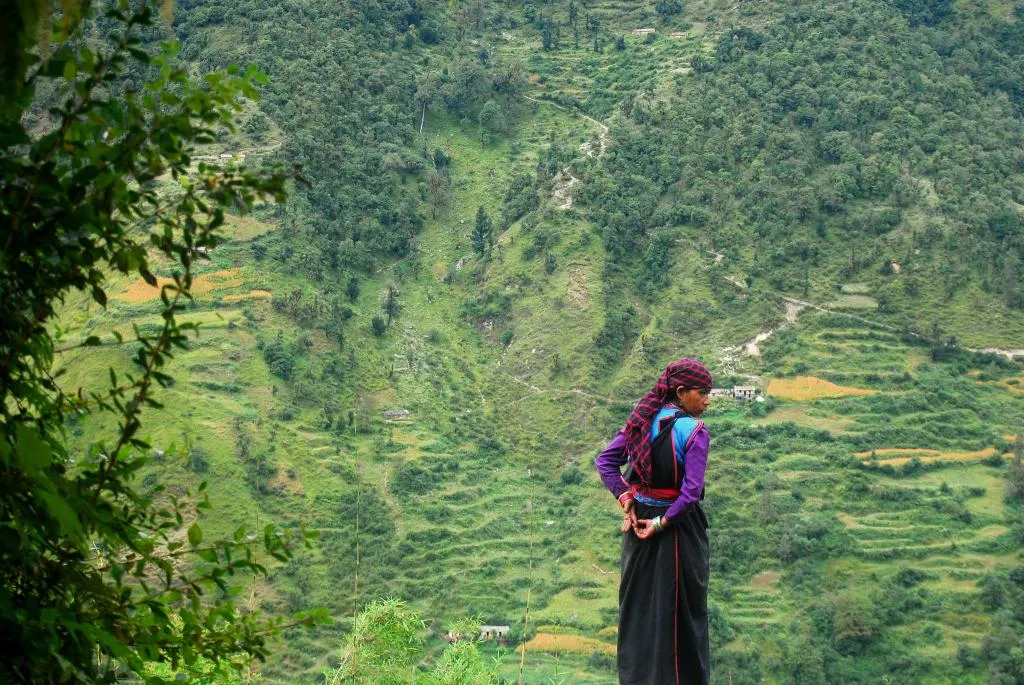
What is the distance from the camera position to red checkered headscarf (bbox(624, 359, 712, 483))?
464 cm

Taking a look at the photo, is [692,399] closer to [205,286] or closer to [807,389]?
[807,389]

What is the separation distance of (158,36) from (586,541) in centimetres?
2265

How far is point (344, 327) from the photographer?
3378 cm

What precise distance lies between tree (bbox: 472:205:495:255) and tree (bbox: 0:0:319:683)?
117 ft

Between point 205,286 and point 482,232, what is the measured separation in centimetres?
996

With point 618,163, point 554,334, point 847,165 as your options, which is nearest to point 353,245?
point 554,334

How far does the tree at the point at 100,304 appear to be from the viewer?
2805 mm

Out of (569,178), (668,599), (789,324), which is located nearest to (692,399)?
(668,599)

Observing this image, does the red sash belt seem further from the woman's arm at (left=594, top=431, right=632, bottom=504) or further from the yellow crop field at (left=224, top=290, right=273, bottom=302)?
the yellow crop field at (left=224, top=290, right=273, bottom=302)

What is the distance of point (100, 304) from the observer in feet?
9.94

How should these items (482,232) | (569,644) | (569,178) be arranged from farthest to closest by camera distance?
1. (482,232)
2. (569,178)
3. (569,644)

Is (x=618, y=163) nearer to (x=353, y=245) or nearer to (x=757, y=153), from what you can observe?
(x=757, y=153)

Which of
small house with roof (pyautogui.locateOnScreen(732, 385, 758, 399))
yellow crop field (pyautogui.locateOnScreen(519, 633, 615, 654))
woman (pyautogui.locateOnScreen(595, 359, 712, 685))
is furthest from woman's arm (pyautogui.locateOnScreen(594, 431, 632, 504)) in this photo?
small house with roof (pyautogui.locateOnScreen(732, 385, 758, 399))

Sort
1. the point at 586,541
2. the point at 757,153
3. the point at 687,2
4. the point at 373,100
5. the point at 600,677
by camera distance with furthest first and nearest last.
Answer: the point at 687,2, the point at 373,100, the point at 757,153, the point at 586,541, the point at 600,677
